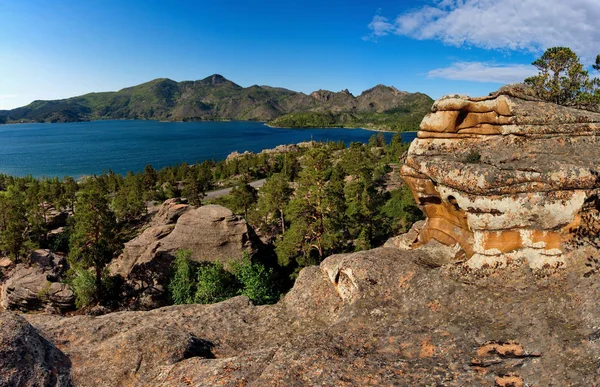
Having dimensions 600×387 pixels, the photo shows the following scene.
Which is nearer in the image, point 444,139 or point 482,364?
point 482,364

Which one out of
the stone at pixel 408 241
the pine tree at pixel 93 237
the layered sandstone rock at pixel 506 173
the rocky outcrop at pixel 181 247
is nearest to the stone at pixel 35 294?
the pine tree at pixel 93 237

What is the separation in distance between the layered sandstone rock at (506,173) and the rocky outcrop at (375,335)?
56.3 inches

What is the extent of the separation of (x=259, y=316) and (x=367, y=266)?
6204 mm

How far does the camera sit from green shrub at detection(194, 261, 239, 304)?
93.4 feet

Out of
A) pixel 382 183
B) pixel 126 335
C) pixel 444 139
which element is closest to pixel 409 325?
pixel 444 139

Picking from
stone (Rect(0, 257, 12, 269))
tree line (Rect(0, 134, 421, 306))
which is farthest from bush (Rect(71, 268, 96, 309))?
stone (Rect(0, 257, 12, 269))

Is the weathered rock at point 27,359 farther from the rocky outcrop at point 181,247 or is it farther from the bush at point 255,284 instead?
the rocky outcrop at point 181,247

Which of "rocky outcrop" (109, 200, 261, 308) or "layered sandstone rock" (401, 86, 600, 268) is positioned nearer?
"layered sandstone rock" (401, 86, 600, 268)

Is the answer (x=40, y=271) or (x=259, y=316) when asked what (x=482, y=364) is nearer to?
(x=259, y=316)

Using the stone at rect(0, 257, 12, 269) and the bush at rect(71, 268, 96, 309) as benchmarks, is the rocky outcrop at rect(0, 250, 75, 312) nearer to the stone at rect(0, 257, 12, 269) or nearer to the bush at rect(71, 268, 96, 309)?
the bush at rect(71, 268, 96, 309)

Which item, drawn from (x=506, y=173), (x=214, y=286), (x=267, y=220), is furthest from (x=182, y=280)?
(x=506, y=173)

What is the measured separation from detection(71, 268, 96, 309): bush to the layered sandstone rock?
3023cm

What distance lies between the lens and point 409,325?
13.1 m

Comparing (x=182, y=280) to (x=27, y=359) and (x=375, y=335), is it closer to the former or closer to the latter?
(x=27, y=359)
